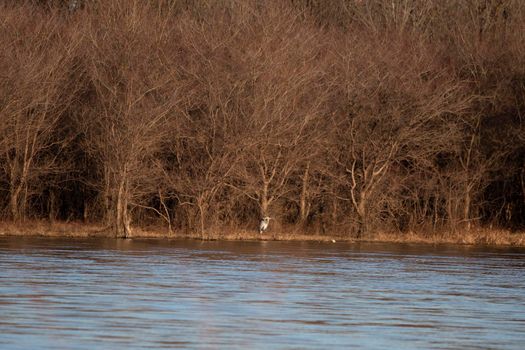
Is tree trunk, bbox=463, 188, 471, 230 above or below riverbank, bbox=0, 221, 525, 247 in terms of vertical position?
above

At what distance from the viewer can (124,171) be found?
150ft

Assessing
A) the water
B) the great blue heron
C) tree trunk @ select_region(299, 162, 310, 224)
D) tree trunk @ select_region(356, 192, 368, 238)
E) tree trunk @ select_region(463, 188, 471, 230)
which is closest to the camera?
the water

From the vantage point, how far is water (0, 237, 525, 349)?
57.5 feet

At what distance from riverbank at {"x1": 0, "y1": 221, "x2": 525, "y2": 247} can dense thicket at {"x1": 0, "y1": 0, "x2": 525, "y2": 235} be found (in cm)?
77

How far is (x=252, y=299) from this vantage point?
23.2 m

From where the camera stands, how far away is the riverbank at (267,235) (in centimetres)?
4588

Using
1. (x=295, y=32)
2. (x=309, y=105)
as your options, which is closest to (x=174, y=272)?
(x=309, y=105)

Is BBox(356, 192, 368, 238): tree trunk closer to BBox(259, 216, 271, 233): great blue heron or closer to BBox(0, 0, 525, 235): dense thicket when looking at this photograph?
BBox(0, 0, 525, 235): dense thicket

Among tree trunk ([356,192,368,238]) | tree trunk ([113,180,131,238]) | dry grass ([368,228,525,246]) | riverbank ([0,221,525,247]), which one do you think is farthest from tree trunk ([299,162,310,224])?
tree trunk ([113,180,131,238])

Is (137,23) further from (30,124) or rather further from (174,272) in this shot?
(174,272)

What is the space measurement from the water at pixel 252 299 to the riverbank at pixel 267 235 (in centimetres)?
679

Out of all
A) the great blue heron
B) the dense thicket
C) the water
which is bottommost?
the water

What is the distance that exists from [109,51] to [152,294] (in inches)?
1013

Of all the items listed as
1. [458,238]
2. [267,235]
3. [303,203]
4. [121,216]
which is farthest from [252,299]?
[458,238]
